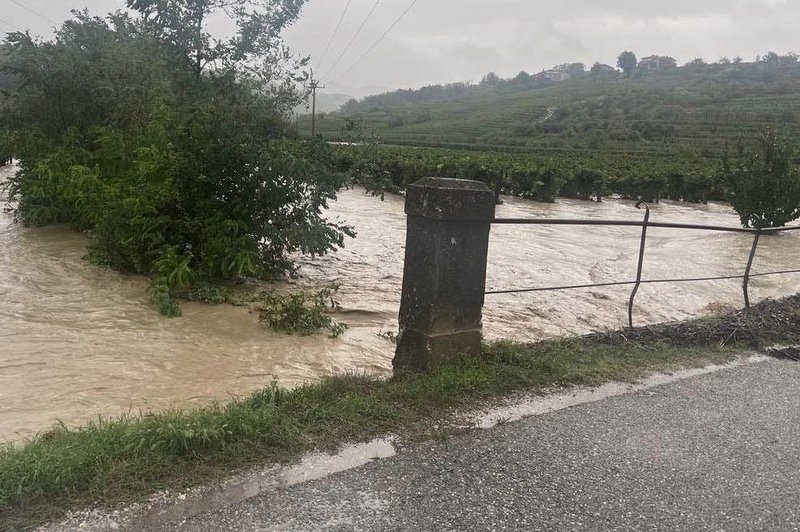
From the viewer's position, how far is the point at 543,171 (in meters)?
27.0

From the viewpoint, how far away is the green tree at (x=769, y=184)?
60.0ft

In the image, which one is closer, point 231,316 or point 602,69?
point 231,316

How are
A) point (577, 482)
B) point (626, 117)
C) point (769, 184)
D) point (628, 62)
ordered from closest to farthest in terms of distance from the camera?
point (577, 482) < point (769, 184) < point (626, 117) < point (628, 62)

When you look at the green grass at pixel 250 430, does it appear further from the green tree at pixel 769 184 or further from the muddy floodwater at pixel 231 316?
the green tree at pixel 769 184

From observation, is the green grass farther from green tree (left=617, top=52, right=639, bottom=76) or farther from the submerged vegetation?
green tree (left=617, top=52, right=639, bottom=76)

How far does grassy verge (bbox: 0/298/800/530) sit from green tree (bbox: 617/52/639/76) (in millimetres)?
170735

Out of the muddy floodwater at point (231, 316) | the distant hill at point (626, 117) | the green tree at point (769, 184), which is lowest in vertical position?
the muddy floodwater at point (231, 316)

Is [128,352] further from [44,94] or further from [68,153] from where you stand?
[44,94]

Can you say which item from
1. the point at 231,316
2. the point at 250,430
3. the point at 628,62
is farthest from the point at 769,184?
the point at 628,62

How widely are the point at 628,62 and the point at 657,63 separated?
54.2ft

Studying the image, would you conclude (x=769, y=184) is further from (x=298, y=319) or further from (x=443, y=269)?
(x=443, y=269)

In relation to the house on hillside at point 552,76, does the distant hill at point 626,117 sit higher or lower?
lower

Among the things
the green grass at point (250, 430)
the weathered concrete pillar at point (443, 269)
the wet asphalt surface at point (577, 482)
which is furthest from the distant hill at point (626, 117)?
the wet asphalt surface at point (577, 482)

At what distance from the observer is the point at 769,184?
1850cm
